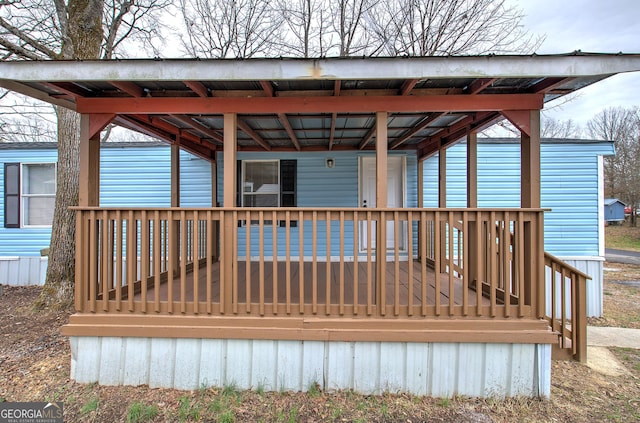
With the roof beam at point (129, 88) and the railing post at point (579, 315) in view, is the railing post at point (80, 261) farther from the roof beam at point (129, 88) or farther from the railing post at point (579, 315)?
the railing post at point (579, 315)

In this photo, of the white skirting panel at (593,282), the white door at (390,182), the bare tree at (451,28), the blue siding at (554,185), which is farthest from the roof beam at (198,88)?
the bare tree at (451,28)

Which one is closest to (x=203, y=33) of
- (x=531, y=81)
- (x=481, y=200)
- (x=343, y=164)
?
(x=343, y=164)

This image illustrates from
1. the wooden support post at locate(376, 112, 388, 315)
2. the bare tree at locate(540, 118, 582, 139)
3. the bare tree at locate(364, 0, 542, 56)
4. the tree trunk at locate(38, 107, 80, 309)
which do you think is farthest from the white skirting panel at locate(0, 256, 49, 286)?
the bare tree at locate(540, 118, 582, 139)

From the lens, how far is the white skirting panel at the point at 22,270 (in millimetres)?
6332

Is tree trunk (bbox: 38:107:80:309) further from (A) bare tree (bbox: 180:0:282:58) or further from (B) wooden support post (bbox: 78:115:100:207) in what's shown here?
(A) bare tree (bbox: 180:0:282:58)

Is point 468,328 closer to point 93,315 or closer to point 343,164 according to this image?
point 93,315

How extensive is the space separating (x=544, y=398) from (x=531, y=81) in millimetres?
2775

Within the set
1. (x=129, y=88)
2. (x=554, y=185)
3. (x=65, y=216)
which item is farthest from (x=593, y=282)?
(x=65, y=216)

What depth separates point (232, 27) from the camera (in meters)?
11.4

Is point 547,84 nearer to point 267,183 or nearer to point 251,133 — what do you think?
point 251,133

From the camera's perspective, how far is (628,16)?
10469 millimetres

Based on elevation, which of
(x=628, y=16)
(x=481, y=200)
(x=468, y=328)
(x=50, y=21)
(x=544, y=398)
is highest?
(x=628, y=16)

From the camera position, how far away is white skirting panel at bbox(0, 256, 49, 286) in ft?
20.8

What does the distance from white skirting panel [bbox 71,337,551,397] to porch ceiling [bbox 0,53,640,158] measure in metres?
2.16
